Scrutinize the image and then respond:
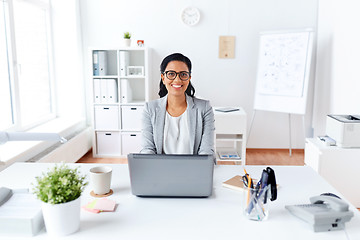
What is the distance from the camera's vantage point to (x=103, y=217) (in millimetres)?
1294

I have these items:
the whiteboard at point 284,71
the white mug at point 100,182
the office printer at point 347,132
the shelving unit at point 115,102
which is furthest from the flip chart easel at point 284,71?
the white mug at point 100,182

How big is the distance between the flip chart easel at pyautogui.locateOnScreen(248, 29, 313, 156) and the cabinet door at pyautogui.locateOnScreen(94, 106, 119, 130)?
1878 mm

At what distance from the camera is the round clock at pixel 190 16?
4.54m

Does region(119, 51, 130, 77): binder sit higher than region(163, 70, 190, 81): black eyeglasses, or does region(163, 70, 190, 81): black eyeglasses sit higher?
region(119, 51, 130, 77): binder

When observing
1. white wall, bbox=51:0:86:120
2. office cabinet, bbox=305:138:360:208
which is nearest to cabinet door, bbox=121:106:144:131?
white wall, bbox=51:0:86:120

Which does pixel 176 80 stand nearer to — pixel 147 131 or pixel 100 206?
pixel 147 131

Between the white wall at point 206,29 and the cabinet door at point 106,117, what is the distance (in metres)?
0.60

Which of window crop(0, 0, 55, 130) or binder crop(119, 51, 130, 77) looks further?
binder crop(119, 51, 130, 77)

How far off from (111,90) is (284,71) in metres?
2.19

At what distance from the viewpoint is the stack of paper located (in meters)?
1.34

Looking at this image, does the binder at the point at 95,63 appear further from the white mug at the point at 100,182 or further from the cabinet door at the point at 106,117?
the white mug at the point at 100,182

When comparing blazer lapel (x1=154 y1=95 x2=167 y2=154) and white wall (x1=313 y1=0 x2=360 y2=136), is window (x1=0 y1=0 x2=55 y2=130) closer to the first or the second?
blazer lapel (x1=154 y1=95 x2=167 y2=154)

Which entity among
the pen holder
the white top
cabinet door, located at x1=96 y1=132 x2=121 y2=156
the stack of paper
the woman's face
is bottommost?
cabinet door, located at x1=96 y1=132 x2=121 y2=156

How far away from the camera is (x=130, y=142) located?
4477 millimetres
